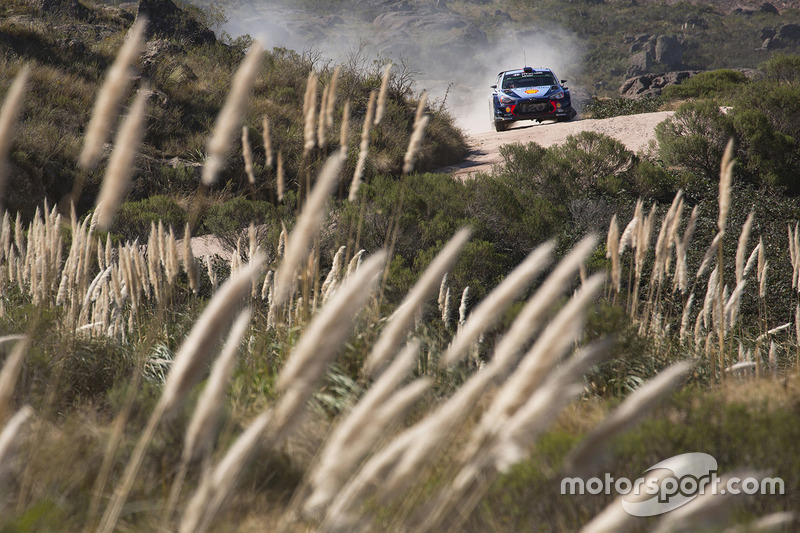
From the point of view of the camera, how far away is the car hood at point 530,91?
1739cm

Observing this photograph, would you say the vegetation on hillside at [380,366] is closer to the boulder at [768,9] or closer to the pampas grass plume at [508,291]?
the pampas grass plume at [508,291]

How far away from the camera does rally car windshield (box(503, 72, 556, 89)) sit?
18000 millimetres

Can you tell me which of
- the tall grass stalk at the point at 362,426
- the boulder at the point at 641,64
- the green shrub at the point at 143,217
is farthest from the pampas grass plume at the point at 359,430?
the boulder at the point at 641,64

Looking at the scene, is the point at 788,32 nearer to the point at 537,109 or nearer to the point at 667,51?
the point at 667,51

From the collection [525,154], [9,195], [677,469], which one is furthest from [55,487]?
[525,154]

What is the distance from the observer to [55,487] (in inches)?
82.1

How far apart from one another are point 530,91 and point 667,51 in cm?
5482

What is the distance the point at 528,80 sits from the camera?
715 inches

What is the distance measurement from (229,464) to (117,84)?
982 mm

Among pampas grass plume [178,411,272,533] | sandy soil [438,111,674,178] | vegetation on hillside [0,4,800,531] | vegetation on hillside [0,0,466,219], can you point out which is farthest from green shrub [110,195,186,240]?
pampas grass plume [178,411,272,533]

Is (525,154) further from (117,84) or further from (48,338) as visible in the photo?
(117,84)

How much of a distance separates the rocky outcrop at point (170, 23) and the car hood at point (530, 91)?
958 centimetres

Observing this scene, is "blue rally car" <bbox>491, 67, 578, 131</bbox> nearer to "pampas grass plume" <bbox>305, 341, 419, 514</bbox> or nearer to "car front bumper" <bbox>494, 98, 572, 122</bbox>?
"car front bumper" <bbox>494, 98, 572, 122</bbox>

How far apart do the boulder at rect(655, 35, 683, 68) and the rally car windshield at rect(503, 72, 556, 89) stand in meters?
52.1
